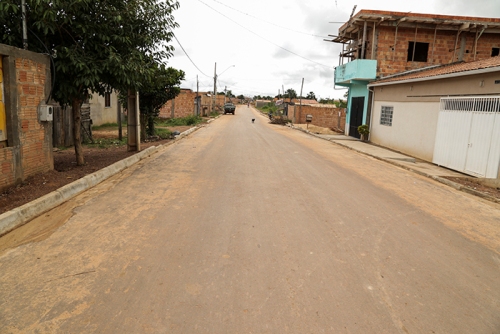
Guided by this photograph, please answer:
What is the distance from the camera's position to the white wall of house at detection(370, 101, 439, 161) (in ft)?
45.8

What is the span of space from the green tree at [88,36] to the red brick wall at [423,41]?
15753mm

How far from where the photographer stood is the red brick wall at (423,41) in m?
21.4

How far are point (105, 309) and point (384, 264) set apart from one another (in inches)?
123

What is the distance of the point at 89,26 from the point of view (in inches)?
320

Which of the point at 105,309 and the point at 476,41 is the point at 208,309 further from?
the point at 476,41

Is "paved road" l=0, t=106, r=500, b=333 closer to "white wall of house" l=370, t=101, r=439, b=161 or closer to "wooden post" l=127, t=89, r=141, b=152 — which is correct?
"wooden post" l=127, t=89, r=141, b=152

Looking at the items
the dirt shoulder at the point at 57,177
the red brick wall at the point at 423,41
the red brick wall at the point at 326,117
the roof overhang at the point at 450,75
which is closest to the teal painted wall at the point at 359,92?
the red brick wall at the point at 423,41

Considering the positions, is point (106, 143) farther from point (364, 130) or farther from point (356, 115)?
point (356, 115)

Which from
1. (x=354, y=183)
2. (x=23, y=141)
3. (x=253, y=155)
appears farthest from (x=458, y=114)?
(x=23, y=141)


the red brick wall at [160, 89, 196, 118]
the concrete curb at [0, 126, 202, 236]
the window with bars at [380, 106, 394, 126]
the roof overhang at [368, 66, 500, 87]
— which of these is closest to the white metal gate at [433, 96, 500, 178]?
the roof overhang at [368, 66, 500, 87]

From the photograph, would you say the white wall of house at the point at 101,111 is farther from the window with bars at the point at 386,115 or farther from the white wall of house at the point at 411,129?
the white wall of house at the point at 411,129

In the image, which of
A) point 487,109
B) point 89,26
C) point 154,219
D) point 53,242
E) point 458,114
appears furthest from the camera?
point 458,114

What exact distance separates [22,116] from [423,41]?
22.6 meters

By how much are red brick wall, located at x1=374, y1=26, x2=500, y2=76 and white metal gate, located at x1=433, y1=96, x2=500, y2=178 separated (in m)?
9.56
